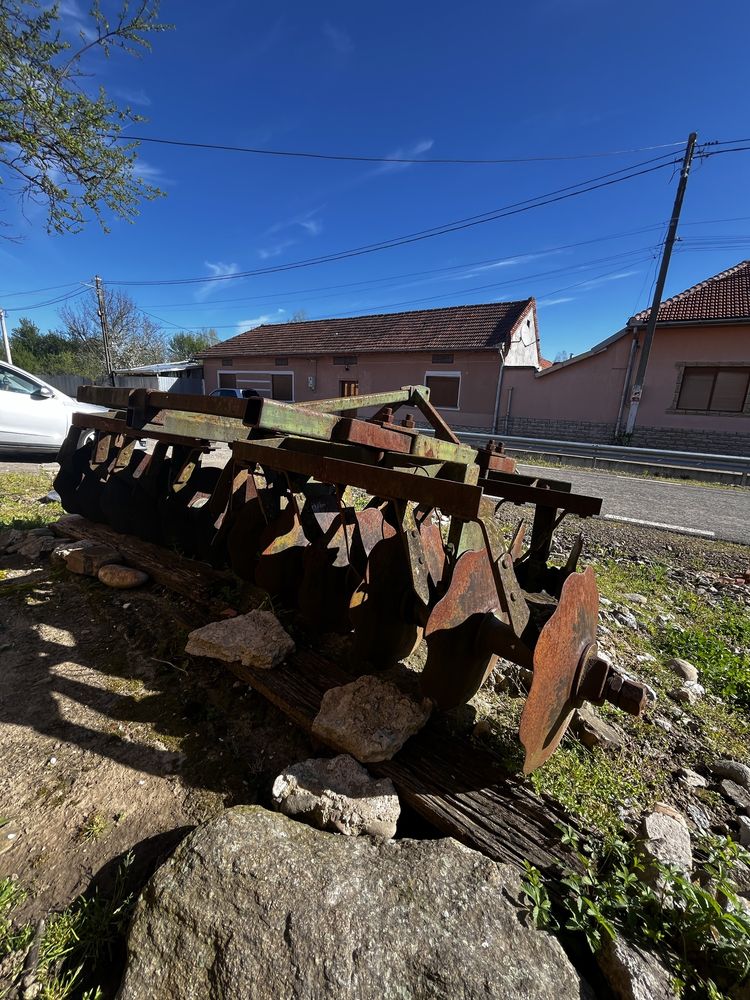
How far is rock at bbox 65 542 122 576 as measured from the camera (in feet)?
9.86

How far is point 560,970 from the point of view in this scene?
1.00 meters

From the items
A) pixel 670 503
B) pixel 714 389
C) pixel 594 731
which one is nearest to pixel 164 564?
pixel 594 731

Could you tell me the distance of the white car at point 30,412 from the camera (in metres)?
6.28

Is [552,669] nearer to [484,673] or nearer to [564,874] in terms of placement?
[484,673]

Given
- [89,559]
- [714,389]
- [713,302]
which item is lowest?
[89,559]

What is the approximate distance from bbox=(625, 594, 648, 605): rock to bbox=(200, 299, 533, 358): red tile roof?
549 inches

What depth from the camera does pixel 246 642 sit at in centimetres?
209

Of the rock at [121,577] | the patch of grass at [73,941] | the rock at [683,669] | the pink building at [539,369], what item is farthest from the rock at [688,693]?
the pink building at [539,369]

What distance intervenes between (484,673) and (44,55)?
34.1 feet

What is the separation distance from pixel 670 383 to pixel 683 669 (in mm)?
14450

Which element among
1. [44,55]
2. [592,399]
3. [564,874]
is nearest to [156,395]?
[564,874]

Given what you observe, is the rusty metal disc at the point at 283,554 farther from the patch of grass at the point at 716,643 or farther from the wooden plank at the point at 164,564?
the patch of grass at the point at 716,643

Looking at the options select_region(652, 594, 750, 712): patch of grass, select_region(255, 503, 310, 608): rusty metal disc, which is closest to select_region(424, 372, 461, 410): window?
select_region(652, 594, 750, 712): patch of grass

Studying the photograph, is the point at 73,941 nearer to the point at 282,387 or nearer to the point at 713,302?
the point at 713,302
